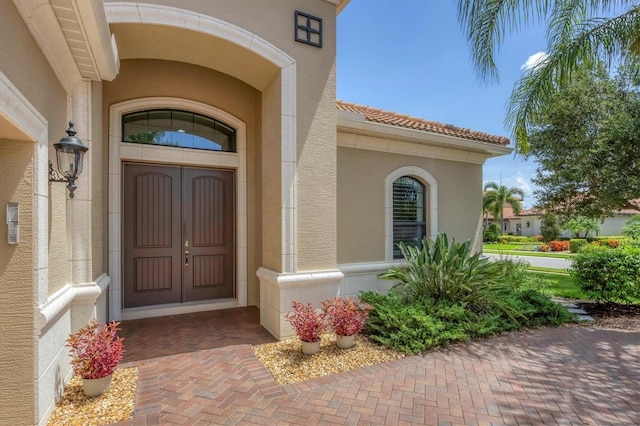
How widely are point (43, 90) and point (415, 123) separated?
7.88 meters

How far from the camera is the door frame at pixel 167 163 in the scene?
6.09 metres

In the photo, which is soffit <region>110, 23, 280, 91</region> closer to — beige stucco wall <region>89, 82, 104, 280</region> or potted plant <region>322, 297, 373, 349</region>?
beige stucco wall <region>89, 82, 104, 280</region>

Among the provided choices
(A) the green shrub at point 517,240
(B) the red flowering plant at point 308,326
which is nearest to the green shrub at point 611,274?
(B) the red flowering plant at point 308,326

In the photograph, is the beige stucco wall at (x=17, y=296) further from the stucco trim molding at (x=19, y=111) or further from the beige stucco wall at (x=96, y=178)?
the beige stucco wall at (x=96, y=178)

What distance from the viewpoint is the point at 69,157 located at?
11.6 feet

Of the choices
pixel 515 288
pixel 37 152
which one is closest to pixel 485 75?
pixel 515 288

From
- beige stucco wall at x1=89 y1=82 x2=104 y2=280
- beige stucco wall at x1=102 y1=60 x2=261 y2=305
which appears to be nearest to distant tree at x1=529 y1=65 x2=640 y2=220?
beige stucco wall at x1=102 y1=60 x2=261 y2=305

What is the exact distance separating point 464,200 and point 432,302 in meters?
4.47

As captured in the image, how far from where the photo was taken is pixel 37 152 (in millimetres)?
3057

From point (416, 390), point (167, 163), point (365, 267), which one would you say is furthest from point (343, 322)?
point (167, 163)

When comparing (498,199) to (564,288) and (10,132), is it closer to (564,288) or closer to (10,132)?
(564,288)

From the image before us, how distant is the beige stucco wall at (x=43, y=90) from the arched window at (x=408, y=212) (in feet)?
22.4

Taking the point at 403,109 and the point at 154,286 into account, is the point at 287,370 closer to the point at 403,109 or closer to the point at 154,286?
the point at 154,286

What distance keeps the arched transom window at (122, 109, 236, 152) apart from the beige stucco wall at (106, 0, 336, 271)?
152 centimetres
